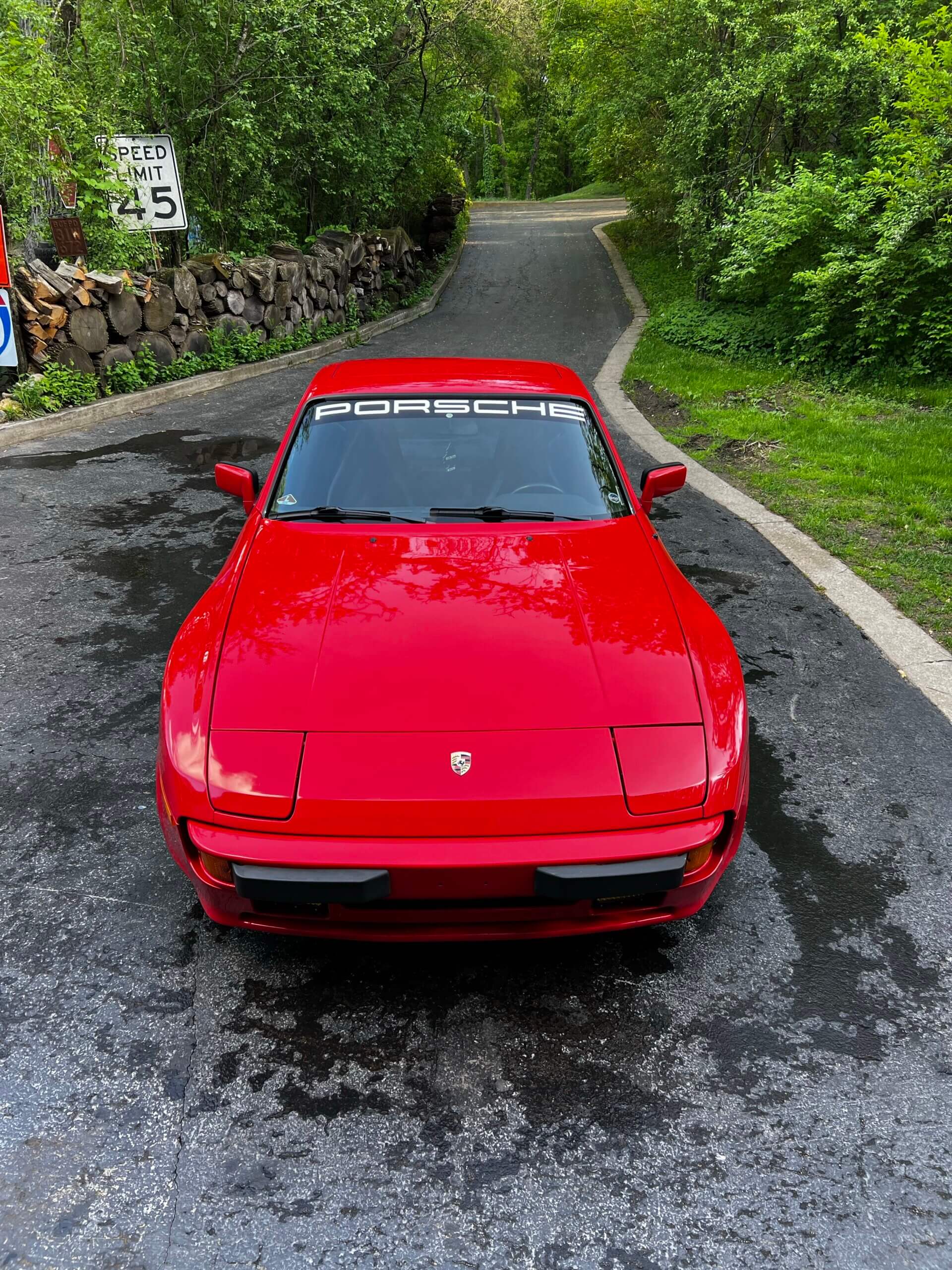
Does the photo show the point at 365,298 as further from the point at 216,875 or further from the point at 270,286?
the point at 216,875

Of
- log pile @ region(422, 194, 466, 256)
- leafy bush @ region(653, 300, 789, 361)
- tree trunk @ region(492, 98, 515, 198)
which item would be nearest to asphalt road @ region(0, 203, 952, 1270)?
leafy bush @ region(653, 300, 789, 361)

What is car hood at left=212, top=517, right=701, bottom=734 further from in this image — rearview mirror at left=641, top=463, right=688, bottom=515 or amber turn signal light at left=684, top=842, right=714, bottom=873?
rearview mirror at left=641, top=463, right=688, bottom=515

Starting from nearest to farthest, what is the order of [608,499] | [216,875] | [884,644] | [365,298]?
[216,875] < [608,499] < [884,644] < [365,298]

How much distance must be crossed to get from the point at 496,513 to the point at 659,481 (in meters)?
0.90

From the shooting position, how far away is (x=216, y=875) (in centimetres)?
230

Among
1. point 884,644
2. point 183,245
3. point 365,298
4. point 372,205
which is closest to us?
point 884,644

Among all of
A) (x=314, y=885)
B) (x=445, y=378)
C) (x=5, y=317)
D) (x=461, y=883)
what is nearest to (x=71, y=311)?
(x=5, y=317)

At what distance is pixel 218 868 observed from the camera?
2.29 meters

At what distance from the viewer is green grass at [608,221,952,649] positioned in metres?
5.67

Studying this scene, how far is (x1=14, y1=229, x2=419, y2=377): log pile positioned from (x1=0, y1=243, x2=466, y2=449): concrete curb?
49 cm

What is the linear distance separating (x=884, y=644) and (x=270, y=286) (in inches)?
470

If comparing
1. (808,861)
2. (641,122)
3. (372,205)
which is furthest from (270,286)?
(808,861)

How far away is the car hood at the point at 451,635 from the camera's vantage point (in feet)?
8.05

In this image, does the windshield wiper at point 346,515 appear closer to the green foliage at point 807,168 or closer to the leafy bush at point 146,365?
the green foliage at point 807,168
